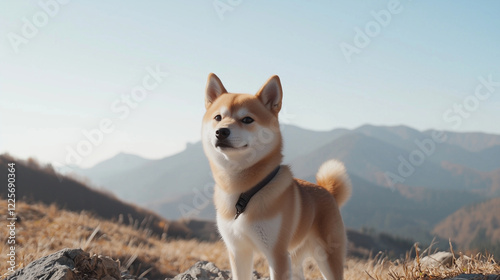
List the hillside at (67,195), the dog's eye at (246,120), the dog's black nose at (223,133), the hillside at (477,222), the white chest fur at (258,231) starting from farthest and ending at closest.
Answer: the hillside at (477,222) < the hillside at (67,195) < the dog's eye at (246,120) < the white chest fur at (258,231) < the dog's black nose at (223,133)

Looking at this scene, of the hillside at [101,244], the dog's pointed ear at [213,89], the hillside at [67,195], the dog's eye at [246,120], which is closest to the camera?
the dog's eye at [246,120]

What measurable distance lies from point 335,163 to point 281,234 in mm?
1817

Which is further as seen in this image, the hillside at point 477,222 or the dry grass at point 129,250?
the hillside at point 477,222

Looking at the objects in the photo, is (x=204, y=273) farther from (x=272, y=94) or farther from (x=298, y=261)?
(x=272, y=94)

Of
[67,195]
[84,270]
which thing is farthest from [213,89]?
[67,195]

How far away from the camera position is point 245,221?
4.05m

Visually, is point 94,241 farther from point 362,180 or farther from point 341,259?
point 362,180

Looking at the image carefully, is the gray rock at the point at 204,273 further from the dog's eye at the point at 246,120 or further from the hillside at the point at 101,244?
the dog's eye at the point at 246,120

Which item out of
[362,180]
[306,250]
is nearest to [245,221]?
[306,250]

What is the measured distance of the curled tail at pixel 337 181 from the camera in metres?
5.34

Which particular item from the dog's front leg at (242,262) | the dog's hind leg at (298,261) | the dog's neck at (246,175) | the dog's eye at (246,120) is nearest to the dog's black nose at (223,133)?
the dog's eye at (246,120)

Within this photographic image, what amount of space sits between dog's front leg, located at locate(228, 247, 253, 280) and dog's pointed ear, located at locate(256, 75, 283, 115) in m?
1.55

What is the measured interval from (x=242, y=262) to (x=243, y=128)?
1.47 m

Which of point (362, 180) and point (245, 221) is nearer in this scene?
point (245, 221)
